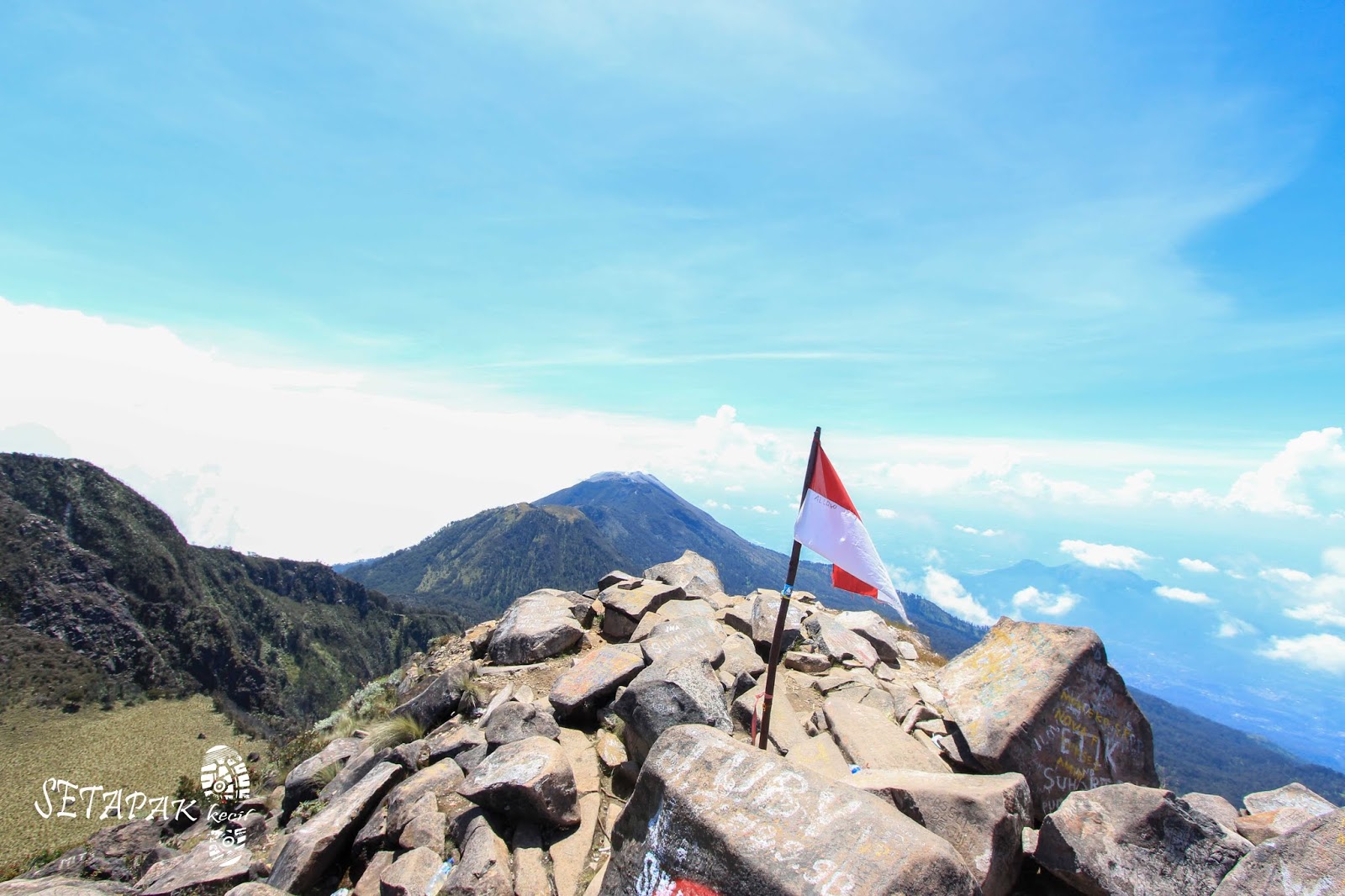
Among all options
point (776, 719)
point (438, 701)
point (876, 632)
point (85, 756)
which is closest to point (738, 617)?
point (876, 632)

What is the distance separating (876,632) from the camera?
16688 mm

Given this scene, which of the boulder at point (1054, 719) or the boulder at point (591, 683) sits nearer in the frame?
the boulder at point (1054, 719)

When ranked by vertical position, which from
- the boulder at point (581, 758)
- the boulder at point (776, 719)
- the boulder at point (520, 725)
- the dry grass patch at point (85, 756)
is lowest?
the dry grass patch at point (85, 756)

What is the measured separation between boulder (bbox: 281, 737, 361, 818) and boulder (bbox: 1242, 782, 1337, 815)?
16.3 m

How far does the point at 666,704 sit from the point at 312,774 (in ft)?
28.3

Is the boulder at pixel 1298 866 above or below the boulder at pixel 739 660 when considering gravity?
above

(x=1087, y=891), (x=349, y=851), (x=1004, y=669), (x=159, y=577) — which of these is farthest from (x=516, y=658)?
(x=159, y=577)

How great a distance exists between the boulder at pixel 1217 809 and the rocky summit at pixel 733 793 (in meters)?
0.05

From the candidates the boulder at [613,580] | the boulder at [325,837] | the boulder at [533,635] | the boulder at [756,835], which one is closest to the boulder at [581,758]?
the boulder at [325,837]

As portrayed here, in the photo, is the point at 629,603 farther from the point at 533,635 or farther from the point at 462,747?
the point at 462,747

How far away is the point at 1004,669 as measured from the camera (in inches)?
368

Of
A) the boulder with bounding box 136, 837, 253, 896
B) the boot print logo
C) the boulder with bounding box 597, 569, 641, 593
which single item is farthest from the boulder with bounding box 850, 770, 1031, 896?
the boot print logo

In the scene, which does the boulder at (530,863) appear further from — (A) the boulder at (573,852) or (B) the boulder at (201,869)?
(B) the boulder at (201,869)

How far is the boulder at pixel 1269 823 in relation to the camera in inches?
287
